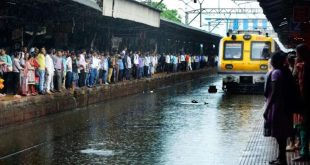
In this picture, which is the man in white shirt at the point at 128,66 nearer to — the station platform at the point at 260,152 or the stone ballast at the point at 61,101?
the stone ballast at the point at 61,101

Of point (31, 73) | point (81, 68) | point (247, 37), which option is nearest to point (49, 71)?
point (31, 73)

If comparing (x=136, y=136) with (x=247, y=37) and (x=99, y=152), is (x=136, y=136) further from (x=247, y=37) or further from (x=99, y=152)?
(x=247, y=37)

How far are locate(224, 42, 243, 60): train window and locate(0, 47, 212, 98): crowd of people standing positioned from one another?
506 centimetres

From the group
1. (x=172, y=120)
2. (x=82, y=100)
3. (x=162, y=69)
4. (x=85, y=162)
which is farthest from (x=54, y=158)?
(x=162, y=69)

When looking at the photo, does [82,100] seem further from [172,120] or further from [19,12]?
[172,120]

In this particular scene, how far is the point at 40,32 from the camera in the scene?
25.9 metres

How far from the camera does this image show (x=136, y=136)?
1353cm

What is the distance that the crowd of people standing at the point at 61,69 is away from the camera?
19.8 meters

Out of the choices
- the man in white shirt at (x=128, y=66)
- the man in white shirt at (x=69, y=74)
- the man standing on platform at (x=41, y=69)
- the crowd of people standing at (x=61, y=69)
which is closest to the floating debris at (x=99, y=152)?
the crowd of people standing at (x=61, y=69)

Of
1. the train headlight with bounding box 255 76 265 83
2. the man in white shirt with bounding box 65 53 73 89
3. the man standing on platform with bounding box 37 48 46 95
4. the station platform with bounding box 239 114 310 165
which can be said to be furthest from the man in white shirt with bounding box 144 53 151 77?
the station platform with bounding box 239 114 310 165

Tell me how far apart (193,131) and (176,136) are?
96 centimetres

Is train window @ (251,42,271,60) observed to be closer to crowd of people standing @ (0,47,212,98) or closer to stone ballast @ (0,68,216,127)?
stone ballast @ (0,68,216,127)

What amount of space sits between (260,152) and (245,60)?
1713 cm

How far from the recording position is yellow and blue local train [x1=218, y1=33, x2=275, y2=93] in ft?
90.3
